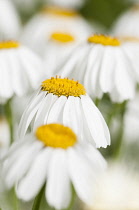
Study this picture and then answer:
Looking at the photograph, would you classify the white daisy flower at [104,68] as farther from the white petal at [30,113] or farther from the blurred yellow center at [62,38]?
the blurred yellow center at [62,38]

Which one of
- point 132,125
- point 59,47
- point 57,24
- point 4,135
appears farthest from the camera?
point 57,24

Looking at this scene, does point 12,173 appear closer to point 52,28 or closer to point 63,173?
point 63,173

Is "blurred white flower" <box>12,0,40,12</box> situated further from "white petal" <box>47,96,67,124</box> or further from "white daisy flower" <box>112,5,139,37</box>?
"white petal" <box>47,96,67,124</box>

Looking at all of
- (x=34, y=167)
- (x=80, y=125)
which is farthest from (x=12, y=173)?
(x=80, y=125)

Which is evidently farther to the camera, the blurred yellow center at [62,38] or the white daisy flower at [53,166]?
the blurred yellow center at [62,38]

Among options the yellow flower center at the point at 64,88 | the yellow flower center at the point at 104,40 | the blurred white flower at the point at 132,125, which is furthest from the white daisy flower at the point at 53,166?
the blurred white flower at the point at 132,125

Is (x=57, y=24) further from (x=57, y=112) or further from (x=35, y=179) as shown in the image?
(x=35, y=179)

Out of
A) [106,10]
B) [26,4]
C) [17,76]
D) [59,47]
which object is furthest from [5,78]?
[26,4]
